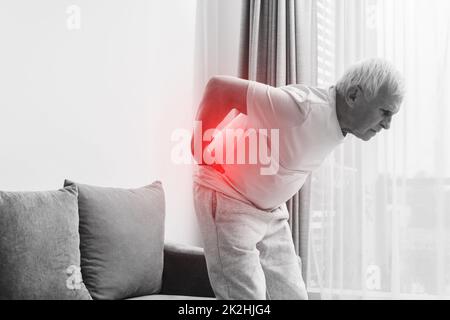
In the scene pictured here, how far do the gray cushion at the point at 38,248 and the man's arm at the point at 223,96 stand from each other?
68 cm

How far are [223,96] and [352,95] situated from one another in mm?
348

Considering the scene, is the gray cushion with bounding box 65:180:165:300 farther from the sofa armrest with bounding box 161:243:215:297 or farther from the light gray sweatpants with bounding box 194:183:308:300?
the light gray sweatpants with bounding box 194:183:308:300

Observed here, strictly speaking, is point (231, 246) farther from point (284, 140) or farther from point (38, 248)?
point (38, 248)

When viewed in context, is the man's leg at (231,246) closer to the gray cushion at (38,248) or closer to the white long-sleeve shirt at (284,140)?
the white long-sleeve shirt at (284,140)

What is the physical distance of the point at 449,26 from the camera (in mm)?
2580

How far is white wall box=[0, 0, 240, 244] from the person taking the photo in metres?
2.13

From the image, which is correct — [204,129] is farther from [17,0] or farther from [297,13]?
[297,13]

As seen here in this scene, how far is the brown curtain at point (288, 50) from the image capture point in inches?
111

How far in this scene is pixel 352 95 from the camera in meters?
1.53

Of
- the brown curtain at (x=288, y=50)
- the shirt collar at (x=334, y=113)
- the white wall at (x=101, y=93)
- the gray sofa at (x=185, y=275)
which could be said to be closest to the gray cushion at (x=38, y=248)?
the white wall at (x=101, y=93)

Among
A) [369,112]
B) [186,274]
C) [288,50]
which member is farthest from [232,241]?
[288,50]

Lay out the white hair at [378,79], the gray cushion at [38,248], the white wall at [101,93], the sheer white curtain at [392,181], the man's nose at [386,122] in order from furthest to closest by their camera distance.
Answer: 1. the sheer white curtain at [392,181]
2. the white wall at [101,93]
3. the gray cushion at [38,248]
4. the man's nose at [386,122]
5. the white hair at [378,79]

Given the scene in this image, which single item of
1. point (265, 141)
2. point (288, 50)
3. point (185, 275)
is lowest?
point (185, 275)

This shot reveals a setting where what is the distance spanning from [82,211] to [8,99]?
492 millimetres
